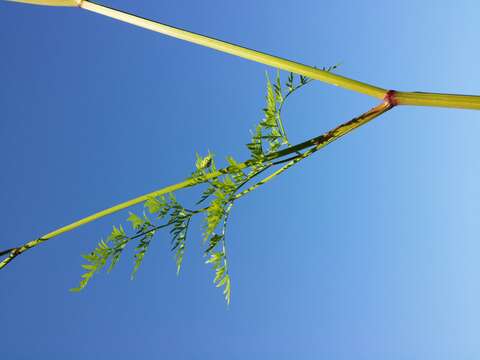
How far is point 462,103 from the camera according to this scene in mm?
1005

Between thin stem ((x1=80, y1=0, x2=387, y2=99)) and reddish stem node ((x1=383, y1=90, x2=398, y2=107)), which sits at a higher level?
thin stem ((x1=80, y1=0, x2=387, y2=99))

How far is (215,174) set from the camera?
1406 millimetres

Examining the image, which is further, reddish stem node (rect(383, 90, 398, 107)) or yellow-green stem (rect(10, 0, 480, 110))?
reddish stem node (rect(383, 90, 398, 107))

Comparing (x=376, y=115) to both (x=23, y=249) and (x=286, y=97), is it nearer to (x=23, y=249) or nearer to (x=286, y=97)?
(x=286, y=97)

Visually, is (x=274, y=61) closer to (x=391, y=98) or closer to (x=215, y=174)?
(x=391, y=98)

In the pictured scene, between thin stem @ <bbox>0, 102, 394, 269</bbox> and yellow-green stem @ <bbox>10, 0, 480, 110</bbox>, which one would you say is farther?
thin stem @ <bbox>0, 102, 394, 269</bbox>

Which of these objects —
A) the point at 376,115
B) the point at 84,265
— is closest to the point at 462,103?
the point at 376,115

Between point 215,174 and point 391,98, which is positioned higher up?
point 215,174

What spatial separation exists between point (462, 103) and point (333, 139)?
12.0 inches

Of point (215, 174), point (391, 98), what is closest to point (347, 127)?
point (391, 98)

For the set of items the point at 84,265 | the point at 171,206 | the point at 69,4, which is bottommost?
the point at 84,265

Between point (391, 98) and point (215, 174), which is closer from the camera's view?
point (391, 98)

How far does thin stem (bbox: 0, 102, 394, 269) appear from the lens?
3.93 feet

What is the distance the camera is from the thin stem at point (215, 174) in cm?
120
